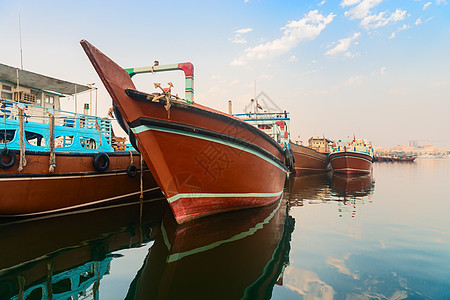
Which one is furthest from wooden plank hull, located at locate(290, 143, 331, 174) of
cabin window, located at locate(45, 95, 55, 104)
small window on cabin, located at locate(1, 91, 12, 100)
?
small window on cabin, located at locate(1, 91, 12, 100)

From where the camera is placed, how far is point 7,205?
6.02 metres

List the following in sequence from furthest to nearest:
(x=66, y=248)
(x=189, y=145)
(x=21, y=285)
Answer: (x=189, y=145)
(x=66, y=248)
(x=21, y=285)

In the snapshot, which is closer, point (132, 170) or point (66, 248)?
point (66, 248)

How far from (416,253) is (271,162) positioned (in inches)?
170

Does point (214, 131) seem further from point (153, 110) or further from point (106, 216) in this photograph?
point (106, 216)

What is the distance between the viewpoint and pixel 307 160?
2458 centimetres

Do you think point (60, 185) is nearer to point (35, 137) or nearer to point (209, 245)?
point (35, 137)

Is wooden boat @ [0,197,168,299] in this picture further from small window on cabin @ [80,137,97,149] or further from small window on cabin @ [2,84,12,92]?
small window on cabin @ [2,84,12,92]

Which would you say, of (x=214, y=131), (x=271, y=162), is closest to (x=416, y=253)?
(x=271, y=162)

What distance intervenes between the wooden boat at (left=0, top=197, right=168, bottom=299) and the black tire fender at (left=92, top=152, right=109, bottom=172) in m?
1.40

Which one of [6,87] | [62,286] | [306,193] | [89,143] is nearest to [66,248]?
[62,286]

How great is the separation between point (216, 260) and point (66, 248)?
9.93 ft

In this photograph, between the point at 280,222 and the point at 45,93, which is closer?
the point at 280,222

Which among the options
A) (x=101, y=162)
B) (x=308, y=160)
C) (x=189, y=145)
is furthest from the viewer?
(x=308, y=160)
